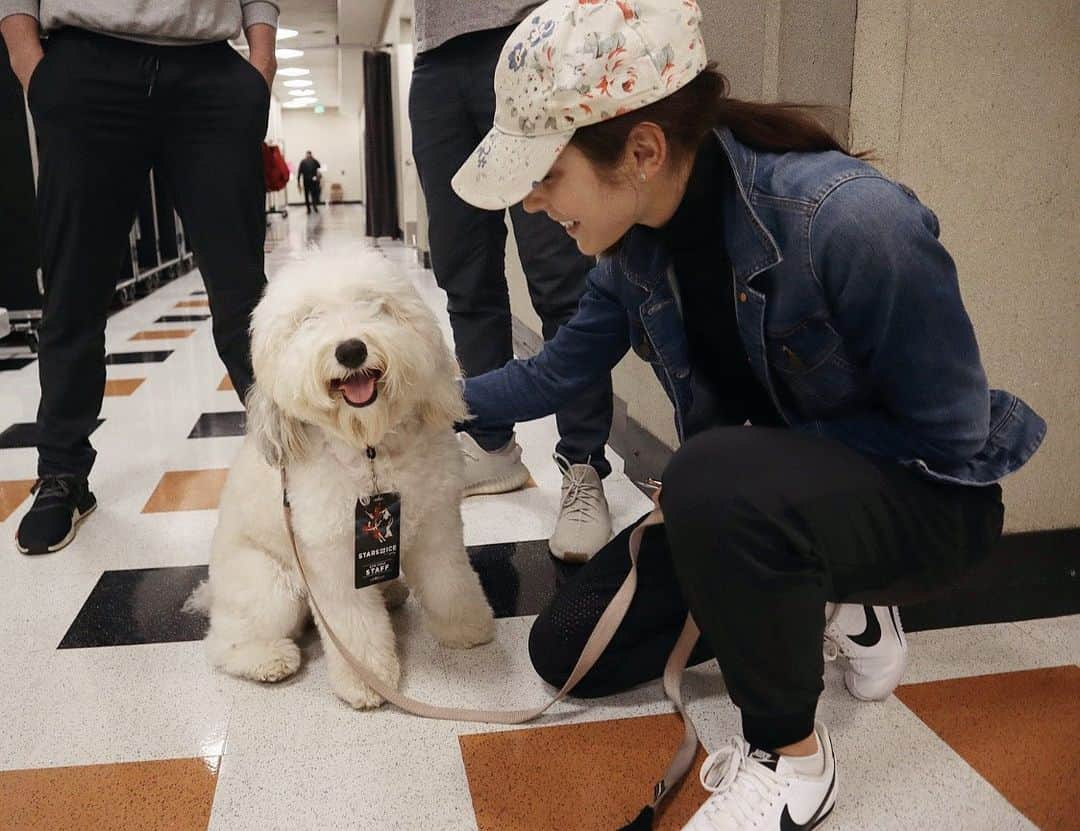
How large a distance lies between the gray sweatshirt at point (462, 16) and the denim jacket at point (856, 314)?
0.85 metres

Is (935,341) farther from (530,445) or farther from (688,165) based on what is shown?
(530,445)

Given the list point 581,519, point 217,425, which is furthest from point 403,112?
point 581,519

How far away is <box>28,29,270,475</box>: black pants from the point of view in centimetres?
177

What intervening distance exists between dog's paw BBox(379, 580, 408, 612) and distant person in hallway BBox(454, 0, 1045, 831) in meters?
0.73

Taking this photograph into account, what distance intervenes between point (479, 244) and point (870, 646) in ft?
3.96

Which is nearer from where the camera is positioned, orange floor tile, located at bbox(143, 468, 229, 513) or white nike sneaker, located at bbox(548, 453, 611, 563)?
white nike sneaker, located at bbox(548, 453, 611, 563)

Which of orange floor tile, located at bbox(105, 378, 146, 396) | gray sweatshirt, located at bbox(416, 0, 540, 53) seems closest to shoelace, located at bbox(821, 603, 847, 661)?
gray sweatshirt, located at bbox(416, 0, 540, 53)

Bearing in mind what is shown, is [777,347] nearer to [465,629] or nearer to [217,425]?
[465,629]

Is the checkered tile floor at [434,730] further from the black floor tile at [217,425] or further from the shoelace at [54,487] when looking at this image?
the black floor tile at [217,425]

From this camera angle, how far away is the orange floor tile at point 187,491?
85.5 inches

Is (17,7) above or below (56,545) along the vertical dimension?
above

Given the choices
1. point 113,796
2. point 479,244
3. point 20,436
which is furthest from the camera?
point 20,436

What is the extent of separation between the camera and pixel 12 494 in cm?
225

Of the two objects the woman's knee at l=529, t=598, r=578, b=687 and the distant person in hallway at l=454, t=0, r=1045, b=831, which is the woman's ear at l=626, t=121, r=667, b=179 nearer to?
the distant person in hallway at l=454, t=0, r=1045, b=831
